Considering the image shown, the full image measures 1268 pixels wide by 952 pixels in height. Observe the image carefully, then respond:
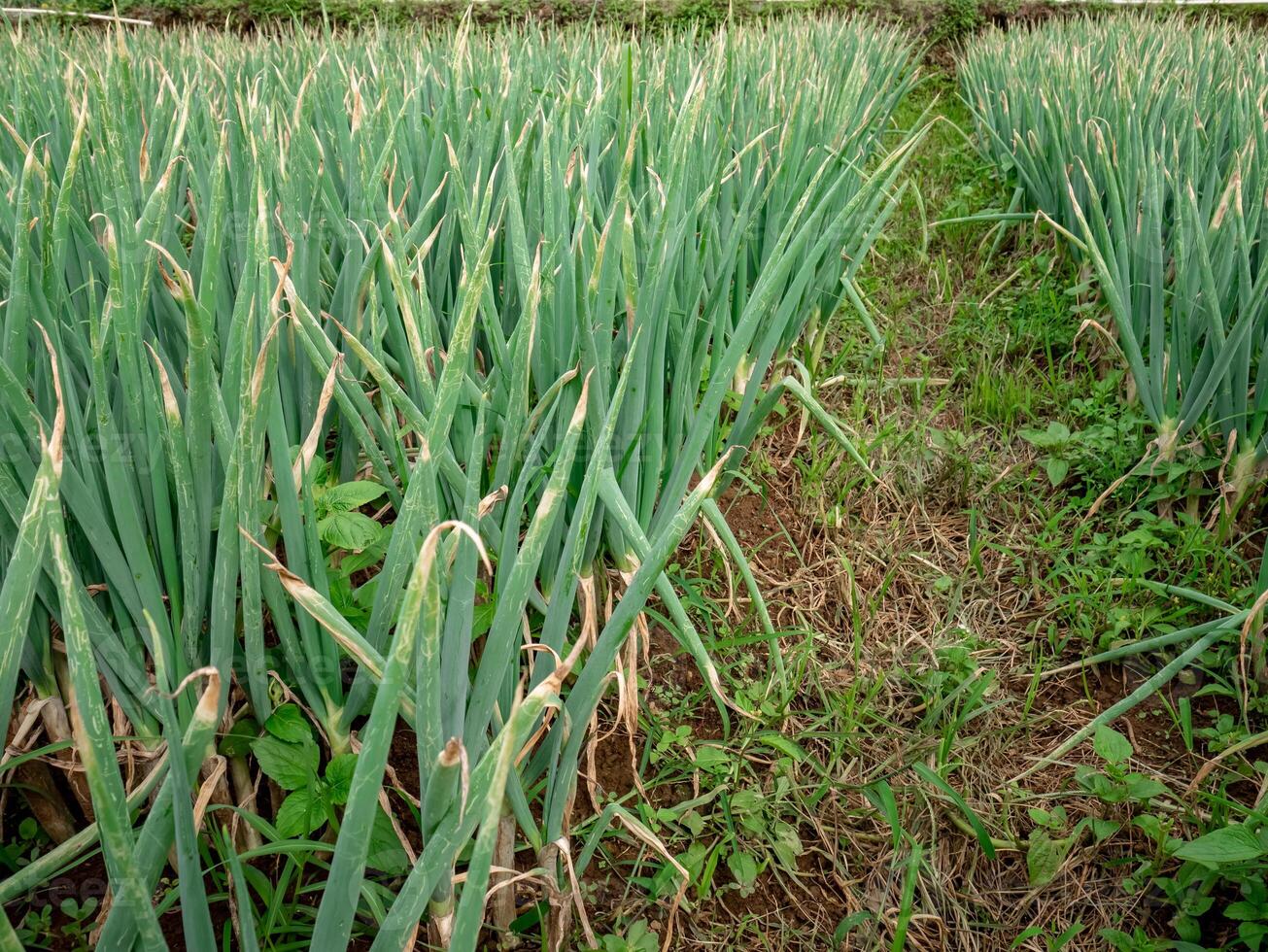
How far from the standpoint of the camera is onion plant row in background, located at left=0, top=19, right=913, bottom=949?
611 mm

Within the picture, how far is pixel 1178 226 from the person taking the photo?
167cm

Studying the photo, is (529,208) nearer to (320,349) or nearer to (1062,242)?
(320,349)

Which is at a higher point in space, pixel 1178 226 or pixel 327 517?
pixel 1178 226

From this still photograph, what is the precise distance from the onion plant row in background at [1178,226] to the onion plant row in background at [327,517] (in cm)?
71

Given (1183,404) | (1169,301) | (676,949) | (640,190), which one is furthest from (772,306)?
(1169,301)

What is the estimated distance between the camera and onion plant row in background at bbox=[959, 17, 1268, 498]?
5.05 ft

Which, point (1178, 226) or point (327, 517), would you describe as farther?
point (1178, 226)

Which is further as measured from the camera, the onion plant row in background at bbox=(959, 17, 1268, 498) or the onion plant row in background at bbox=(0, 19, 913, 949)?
the onion plant row in background at bbox=(959, 17, 1268, 498)

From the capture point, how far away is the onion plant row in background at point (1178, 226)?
154 cm

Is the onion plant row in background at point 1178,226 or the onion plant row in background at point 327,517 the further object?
the onion plant row in background at point 1178,226

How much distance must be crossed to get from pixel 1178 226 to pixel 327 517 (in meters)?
1.64

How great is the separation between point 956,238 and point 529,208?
2390mm

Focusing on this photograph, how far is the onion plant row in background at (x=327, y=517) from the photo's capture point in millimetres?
611

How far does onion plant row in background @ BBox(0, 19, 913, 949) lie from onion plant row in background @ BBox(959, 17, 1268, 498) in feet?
2.34
